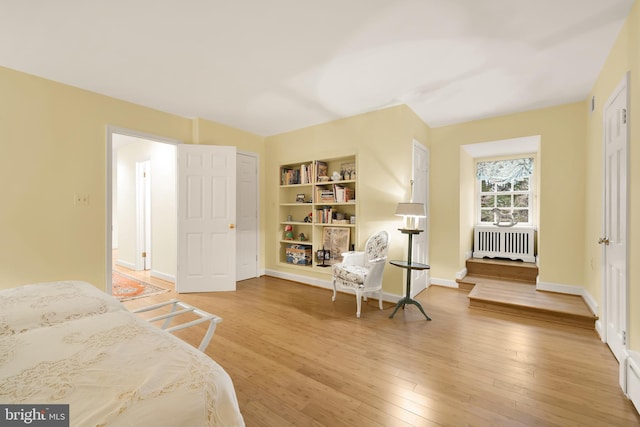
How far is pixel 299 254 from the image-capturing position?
469 centimetres

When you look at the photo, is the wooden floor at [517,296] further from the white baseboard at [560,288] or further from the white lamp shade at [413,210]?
the white lamp shade at [413,210]

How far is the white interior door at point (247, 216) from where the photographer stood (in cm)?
473

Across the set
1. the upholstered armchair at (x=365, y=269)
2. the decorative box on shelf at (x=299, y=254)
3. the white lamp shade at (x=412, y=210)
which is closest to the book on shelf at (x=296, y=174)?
A: the decorative box on shelf at (x=299, y=254)

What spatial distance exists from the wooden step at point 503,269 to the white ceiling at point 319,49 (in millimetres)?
2461

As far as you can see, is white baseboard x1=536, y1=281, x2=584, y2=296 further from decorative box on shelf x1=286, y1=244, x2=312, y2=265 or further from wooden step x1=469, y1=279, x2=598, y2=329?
decorative box on shelf x1=286, y1=244, x2=312, y2=265

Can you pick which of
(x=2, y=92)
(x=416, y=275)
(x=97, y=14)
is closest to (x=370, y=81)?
(x=97, y=14)

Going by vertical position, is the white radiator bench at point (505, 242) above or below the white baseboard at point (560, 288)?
above

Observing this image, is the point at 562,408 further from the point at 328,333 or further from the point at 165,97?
the point at 165,97

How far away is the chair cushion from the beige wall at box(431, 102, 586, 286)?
6.16 ft

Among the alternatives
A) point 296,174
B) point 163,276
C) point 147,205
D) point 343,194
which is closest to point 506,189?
point 343,194

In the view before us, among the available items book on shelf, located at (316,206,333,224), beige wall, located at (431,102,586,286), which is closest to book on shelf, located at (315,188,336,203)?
book on shelf, located at (316,206,333,224)

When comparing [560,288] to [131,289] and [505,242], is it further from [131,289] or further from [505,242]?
[131,289]

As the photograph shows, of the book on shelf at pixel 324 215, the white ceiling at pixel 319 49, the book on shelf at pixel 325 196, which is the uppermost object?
the white ceiling at pixel 319 49

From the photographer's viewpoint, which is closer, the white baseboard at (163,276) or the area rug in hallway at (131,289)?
the area rug in hallway at (131,289)
